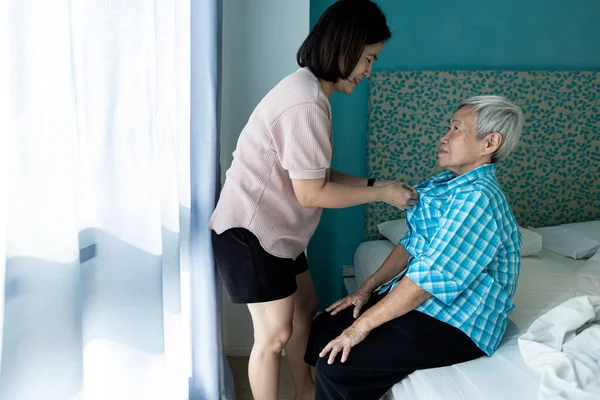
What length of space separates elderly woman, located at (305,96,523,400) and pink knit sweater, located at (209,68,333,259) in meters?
0.36

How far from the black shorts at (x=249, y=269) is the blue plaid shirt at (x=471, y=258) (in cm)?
40

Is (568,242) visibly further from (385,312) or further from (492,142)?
(385,312)

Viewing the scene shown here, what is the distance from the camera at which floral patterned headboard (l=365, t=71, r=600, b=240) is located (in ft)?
8.87

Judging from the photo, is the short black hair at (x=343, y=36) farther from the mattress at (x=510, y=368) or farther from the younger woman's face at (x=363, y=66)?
the mattress at (x=510, y=368)

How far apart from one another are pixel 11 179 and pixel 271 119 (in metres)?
0.76

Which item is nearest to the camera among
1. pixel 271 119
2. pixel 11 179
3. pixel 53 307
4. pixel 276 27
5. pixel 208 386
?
pixel 11 179

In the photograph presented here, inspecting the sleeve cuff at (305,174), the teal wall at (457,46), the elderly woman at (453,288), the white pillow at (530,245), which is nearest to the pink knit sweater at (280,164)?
the sleeve cuff at (305,174)

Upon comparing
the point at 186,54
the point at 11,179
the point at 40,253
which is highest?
the point at 186,54

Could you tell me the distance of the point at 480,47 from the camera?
2766 mm

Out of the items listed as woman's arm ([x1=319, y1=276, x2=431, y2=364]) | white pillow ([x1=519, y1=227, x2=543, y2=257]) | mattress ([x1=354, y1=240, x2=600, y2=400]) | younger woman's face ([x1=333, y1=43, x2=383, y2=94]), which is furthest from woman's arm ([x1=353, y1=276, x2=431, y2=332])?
white pillow ([x1=519, y1=227, x2=543, y2=257])

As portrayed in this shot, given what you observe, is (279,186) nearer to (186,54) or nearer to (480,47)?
(186,54)

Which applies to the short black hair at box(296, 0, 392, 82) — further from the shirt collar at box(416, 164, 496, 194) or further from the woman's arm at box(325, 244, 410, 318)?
the woman's arm at box(325, 244, 410, 318)

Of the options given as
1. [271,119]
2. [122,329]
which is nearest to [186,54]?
[271,119]

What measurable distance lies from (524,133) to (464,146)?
4.68ft
